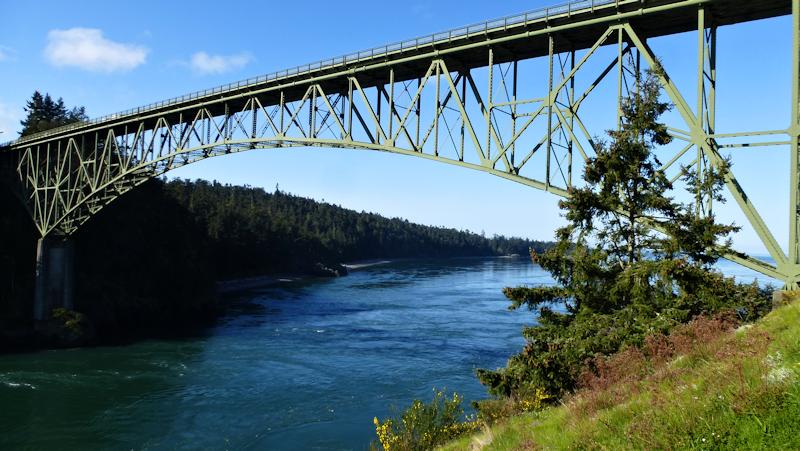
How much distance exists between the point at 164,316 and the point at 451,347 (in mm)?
25337

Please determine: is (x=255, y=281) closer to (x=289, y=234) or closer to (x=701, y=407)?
(x=289, y=234)

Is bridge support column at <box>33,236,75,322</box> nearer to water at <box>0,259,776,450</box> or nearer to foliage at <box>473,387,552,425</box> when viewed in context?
water at <box>0,259,776,450</box>

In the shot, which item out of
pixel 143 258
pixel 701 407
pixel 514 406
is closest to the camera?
pixel 701 407

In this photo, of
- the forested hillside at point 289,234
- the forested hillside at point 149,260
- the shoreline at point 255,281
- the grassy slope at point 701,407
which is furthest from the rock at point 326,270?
the grassy slope at point 701,407

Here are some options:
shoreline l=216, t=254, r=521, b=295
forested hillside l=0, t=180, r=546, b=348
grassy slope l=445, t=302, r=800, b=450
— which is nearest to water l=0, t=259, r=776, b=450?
forested hillside l=0, t=180, r=546, b=348

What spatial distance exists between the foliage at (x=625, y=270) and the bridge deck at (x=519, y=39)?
2.42 m

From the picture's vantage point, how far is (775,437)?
15.1ft

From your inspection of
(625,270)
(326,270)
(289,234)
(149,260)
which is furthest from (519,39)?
(289,234)

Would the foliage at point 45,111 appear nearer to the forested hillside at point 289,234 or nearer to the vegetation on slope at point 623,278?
the forested hillside at point 289,234

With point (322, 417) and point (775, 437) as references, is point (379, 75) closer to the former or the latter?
point (322, 417)

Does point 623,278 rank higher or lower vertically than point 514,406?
higher

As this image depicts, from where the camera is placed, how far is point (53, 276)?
37.2 m

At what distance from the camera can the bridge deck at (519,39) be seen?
46.4ft

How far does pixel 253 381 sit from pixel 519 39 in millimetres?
18469
